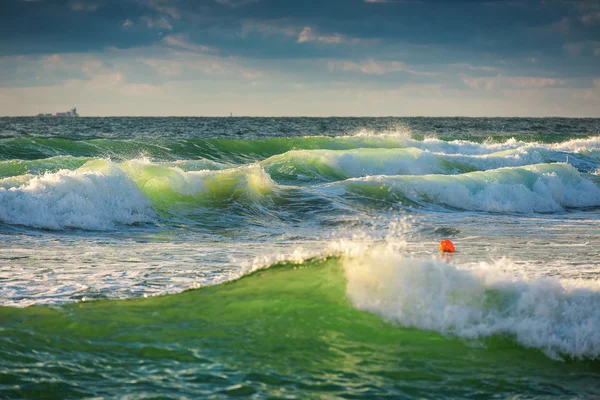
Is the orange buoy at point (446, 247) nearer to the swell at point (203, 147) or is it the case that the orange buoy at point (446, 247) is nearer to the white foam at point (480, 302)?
the white foam at point (480, 302)

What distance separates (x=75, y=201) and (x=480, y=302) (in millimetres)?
10286

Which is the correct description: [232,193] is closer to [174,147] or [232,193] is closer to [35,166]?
[35,166]

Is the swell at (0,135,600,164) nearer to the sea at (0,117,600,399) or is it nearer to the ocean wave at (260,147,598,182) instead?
the ocean wave at (260,147,598,182)

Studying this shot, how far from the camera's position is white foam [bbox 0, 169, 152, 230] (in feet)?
47.8

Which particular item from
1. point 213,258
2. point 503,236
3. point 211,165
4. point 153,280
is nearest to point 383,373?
point 153,280

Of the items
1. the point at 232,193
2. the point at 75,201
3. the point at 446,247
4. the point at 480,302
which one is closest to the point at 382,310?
the point at 480,302

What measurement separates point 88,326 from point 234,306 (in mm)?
1531

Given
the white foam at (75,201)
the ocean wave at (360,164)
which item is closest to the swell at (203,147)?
the ocean wave at (360,164)

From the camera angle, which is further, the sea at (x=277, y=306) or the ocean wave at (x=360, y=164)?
the ocean wave at (x=360, y=164)

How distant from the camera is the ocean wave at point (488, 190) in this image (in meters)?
20.5

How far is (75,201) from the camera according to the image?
50.0 feet

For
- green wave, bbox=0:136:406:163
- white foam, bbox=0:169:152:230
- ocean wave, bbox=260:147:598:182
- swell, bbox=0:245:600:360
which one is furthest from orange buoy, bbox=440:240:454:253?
green wave, bbox=0:136:406:163

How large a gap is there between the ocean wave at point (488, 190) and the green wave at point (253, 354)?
41.1 feet

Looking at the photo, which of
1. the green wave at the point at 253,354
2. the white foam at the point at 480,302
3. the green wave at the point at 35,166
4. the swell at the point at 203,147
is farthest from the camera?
the swell at the point at 203,147
